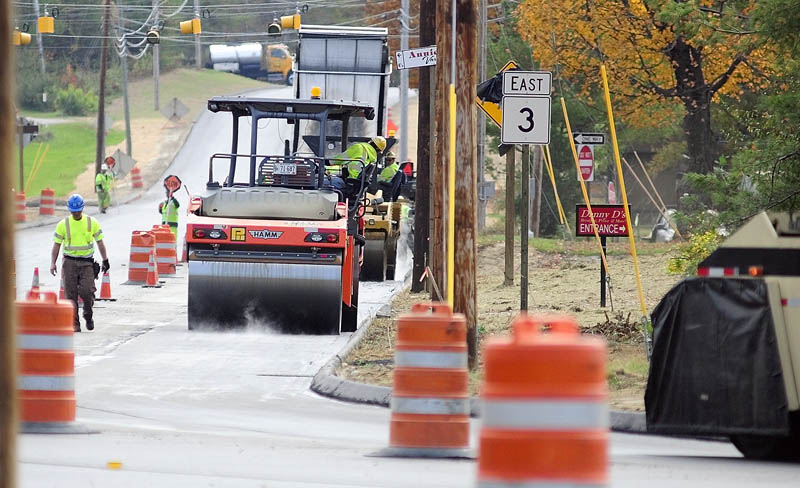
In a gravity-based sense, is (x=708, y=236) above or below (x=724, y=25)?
below

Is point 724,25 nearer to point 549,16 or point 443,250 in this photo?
point 443,250

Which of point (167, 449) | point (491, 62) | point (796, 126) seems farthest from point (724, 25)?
point (491, 62)

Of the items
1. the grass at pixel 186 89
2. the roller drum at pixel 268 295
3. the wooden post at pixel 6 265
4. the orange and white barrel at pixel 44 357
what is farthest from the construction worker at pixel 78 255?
the grass at pixel 186 89

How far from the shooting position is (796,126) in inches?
612

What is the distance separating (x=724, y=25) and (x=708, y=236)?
3470 mm

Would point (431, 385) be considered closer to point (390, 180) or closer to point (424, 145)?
point (424, 145)

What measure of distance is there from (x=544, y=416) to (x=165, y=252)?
23.6 m

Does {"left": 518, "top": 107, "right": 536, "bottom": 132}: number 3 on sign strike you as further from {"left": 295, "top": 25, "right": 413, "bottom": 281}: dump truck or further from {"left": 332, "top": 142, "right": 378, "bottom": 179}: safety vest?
{"left": 295, "top": 25, "right": 413, "bottom": 281}: dump truck

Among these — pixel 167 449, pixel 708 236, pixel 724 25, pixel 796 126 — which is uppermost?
pixel 724 25

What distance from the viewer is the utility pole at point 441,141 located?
1664 centimetres

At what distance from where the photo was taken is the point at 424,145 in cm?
2291

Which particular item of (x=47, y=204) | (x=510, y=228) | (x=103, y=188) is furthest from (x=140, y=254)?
(x=47, y=204)

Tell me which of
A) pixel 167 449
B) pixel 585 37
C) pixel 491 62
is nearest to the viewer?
pixel 167 449

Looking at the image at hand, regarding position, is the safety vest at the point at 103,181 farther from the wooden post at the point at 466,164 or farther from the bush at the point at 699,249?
the wooden post at the point at 466,164
